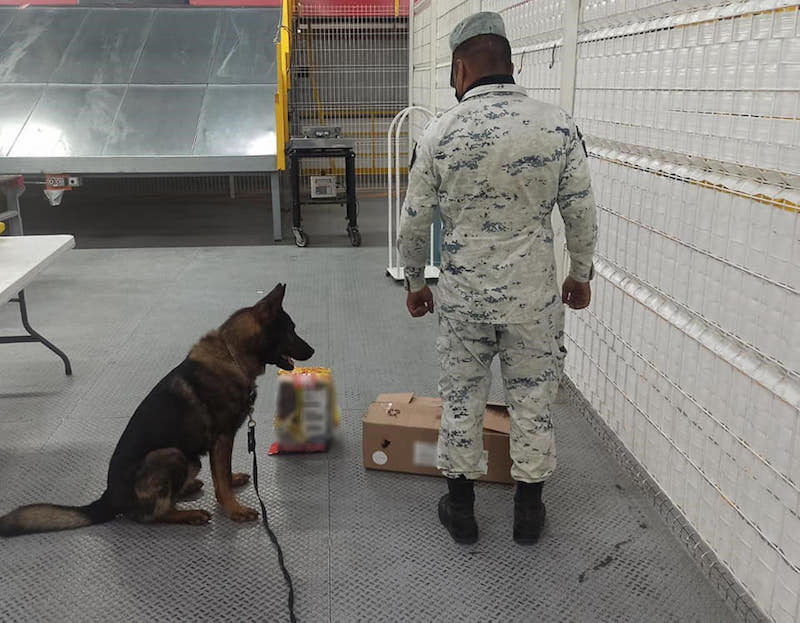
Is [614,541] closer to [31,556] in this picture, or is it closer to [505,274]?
[505,274]

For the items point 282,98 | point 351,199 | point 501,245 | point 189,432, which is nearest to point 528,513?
point 501,245

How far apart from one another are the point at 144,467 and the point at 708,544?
5.53ft

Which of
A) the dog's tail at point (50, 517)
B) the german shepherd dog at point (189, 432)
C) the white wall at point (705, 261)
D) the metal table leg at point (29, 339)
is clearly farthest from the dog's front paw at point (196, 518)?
the metal table leg at point (29, 339)

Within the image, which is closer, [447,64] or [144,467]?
[144,467]

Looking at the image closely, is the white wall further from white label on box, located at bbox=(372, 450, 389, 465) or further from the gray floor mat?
white label on box, located at bbox=(372, 450, 389, 465)

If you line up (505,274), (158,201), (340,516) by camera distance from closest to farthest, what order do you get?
(505,274) < (340,516) < (158,201)

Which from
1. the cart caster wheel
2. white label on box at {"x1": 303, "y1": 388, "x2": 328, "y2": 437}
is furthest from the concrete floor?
the cart caster wheel

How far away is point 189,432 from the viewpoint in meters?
2.32

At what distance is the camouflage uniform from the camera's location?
1962mm

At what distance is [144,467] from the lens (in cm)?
226

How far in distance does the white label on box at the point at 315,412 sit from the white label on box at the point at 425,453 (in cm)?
42

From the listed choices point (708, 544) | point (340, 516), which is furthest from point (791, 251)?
point (340, 516)

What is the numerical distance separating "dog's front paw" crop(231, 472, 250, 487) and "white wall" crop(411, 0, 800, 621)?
1.40 metres

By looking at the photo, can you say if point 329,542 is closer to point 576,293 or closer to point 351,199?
point 576,293
